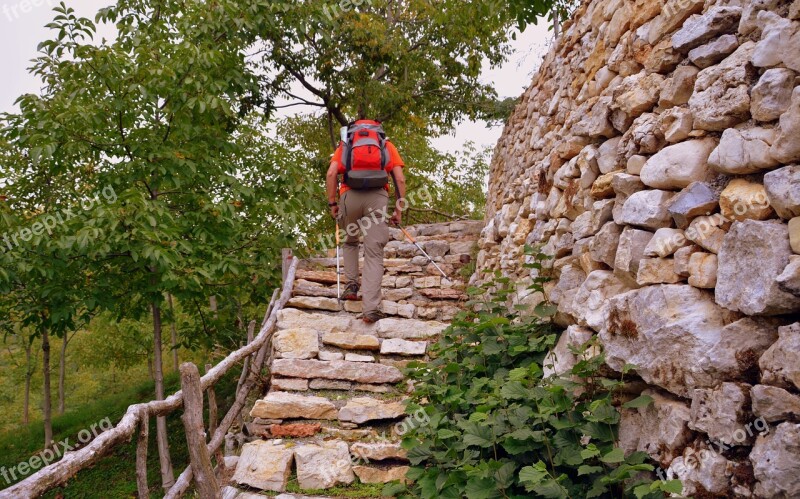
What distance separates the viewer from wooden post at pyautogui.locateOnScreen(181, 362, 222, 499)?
3.48 meters

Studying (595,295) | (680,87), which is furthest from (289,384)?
(680,87)

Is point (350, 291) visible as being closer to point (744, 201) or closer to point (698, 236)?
point (698, 236)

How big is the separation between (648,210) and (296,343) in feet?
11.7

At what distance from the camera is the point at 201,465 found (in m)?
3.49

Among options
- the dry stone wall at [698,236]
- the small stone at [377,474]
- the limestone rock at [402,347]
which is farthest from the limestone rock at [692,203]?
the limestone rock at [402,347]

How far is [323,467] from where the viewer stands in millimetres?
4031

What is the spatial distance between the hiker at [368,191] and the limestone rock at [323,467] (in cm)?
A: 194

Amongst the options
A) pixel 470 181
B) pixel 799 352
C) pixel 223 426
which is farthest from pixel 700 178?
A: pixel 470 181

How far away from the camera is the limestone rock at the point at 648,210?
9.03 ft

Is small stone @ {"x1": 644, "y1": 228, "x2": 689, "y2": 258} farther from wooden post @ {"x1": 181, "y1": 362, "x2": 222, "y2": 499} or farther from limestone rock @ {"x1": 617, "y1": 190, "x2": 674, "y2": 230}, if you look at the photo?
wooden post @ {"x1": 181, "y1": 362, "x2": 222, "y2": 499}

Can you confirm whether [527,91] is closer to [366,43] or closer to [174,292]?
[174,292]

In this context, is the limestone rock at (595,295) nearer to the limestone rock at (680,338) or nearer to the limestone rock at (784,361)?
the limestone rock at (680,338)

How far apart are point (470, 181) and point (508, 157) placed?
27.8 ft

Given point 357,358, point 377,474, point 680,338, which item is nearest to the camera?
point 680,338
